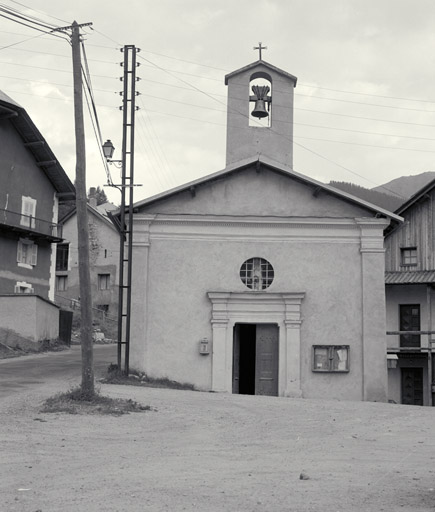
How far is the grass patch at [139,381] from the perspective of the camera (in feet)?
66.7

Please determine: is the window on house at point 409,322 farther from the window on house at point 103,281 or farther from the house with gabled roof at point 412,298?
the window on house at point 103,281

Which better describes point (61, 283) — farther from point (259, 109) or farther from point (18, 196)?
point (259, 109)

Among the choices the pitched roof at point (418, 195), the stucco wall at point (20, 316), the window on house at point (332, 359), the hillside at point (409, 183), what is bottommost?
the window on house at point (332, 359)

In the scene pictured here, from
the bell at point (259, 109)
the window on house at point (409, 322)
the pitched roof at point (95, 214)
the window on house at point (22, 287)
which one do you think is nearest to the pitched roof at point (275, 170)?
the bell at point (259, 109)

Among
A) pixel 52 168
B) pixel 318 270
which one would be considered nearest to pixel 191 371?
pixel 318 270

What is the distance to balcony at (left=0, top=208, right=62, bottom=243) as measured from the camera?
34719 mm

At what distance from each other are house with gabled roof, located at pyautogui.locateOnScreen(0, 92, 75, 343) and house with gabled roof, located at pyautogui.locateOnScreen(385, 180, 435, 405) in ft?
47.8

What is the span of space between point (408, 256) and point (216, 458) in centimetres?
2468

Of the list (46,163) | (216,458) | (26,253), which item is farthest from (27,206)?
(216,458)

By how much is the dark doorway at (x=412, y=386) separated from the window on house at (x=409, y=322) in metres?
1.15

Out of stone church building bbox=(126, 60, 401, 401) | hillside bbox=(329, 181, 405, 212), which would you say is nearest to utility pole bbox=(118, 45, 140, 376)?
stone church building bbox=(126, 60, 401, 401)

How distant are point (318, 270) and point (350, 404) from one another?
5.15 m

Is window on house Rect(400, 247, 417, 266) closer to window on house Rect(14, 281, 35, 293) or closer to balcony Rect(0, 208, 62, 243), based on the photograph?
balcony Rect(0, 208, 62, 243)

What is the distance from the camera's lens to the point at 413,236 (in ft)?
109
